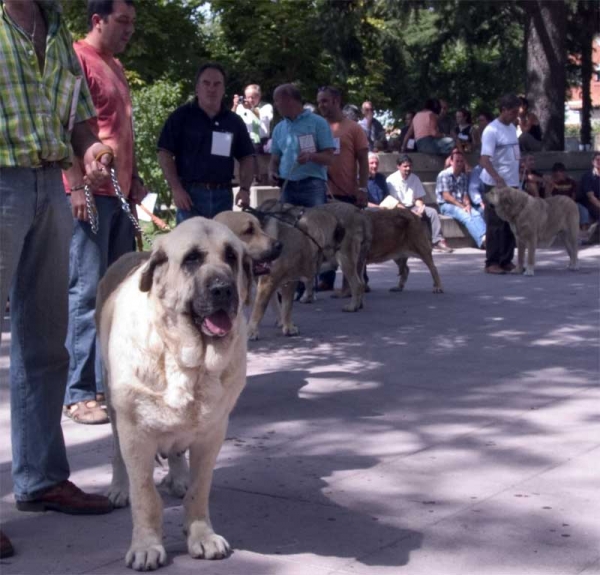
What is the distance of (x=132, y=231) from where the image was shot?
265 inches

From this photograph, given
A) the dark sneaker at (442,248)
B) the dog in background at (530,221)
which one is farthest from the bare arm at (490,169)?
the dark sneaker at (442,248)

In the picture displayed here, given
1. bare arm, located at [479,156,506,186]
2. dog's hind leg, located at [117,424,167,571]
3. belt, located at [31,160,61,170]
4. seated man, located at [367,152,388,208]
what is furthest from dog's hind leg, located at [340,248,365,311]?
dog's hind leg, located at [117,424,167,571]

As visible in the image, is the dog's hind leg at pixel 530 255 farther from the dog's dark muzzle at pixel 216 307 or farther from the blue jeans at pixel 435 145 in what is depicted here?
the dog's dark muzzle at pixel 216 307

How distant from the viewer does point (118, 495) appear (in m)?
4.94

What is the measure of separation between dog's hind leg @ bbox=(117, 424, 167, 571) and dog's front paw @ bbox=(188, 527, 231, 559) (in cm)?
12

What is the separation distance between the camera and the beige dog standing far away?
405 cm

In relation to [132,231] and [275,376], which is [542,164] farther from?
[132,231]

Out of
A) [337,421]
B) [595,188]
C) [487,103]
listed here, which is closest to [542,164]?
[595,188]

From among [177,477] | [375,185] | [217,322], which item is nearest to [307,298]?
[375,185]

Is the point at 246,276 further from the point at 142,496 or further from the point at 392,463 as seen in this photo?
the point at 392,463

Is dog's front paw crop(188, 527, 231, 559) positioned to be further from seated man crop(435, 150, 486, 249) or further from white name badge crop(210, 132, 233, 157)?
seated man crop(435, 150, 486, 249)

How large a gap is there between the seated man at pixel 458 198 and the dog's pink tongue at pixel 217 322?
12.9 meters

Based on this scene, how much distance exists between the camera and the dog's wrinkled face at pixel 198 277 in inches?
157

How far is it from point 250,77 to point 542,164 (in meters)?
17.7
